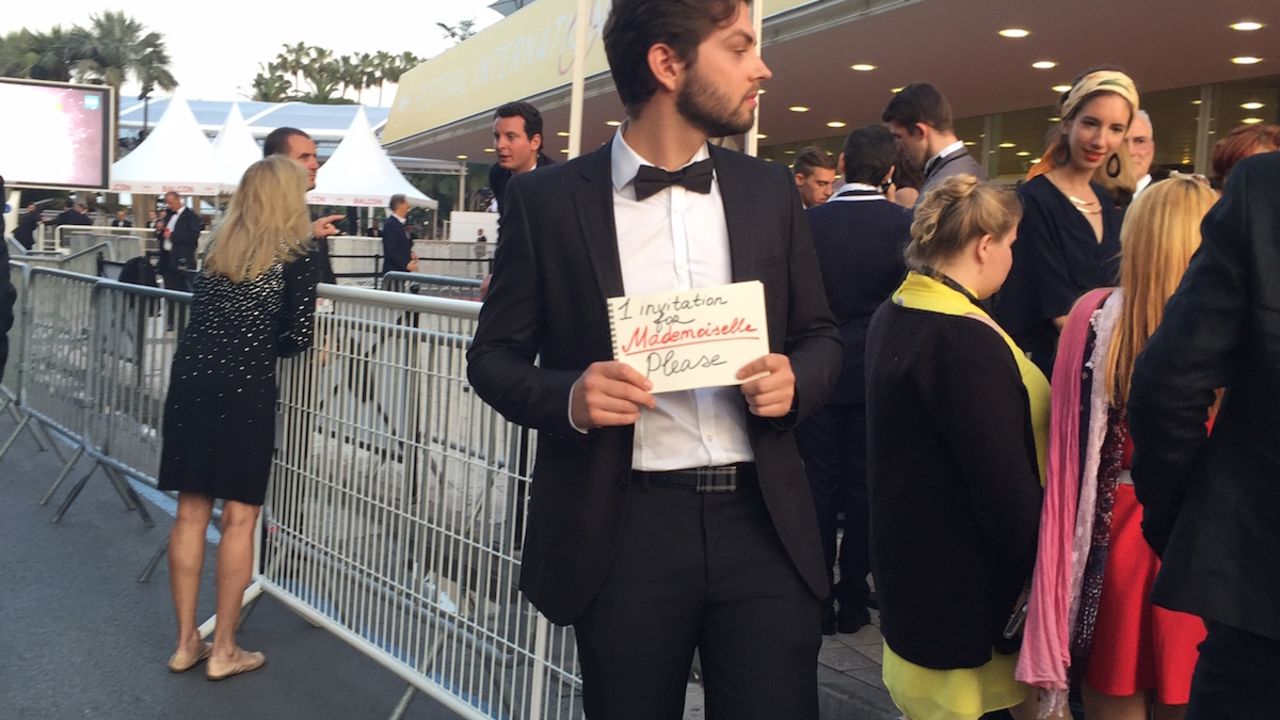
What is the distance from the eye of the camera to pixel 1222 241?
1933mm

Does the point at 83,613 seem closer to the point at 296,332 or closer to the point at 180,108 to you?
the point at 296,332

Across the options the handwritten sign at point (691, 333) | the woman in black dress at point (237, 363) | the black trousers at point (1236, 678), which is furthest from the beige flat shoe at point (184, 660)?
the black trousers at point (1236, 678)

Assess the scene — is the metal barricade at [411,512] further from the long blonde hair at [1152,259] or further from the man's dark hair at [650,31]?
the long blonde hair at [1152,259]

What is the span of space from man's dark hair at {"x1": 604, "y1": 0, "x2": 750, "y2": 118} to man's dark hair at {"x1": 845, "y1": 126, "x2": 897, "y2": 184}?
2988mm

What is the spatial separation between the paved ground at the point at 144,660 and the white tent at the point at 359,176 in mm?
19272

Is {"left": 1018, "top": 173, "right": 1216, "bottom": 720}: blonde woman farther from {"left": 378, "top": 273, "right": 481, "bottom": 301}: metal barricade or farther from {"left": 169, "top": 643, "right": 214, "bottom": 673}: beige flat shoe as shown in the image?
{"left": 378, "top": 273, "right": 481, "bottom": 301}: metal barricade

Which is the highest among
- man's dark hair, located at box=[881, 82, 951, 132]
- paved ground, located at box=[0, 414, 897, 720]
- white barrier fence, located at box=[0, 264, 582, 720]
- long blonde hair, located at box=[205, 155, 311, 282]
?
man's dark hair, located at box=[881, 82, 951, 132]

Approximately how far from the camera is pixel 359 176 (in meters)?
26.4

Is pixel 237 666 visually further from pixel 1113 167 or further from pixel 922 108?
pixel 1113 167

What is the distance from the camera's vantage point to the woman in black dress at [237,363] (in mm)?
5074

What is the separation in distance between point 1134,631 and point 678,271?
53.8 inches

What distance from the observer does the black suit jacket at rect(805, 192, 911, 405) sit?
526 cm

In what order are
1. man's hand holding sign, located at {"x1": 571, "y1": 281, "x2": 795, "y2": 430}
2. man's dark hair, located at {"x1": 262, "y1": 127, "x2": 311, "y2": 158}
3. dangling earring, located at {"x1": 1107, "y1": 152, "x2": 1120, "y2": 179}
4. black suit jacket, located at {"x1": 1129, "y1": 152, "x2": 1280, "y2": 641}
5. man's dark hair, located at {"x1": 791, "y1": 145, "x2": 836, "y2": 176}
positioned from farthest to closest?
man's dark hair, located at {"x1": 262, "y1": 127, "x2": 311, "y2": 158}
man's dark hair, located at {"x1": 791, "y1": 145, "x2": 836, "y2": 176}
dangling earring, located at {"x1": 1107, "y1": 152, "x2": 1120, "y2": 179}
man's hand holding sign, located at {"x1": 571, "y1": 281, "x2": 795, "y2": 430}
black suit jacket, located at {"x1": 1129, "y1": 152, "x2": 1280, "y2": 641}

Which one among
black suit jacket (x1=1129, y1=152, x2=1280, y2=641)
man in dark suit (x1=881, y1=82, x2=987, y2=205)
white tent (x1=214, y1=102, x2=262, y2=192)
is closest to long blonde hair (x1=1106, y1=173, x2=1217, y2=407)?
black suit jacket (x1=1129, y1=152, x2=1280, y2=641)
